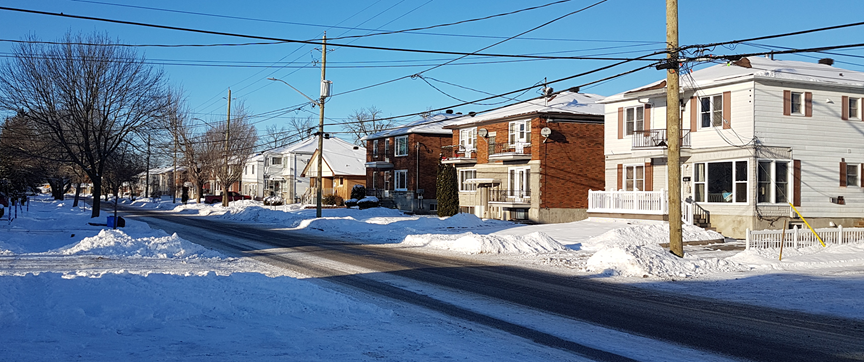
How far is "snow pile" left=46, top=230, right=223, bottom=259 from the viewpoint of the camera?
1961 cm

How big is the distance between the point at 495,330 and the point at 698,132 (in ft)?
81.0

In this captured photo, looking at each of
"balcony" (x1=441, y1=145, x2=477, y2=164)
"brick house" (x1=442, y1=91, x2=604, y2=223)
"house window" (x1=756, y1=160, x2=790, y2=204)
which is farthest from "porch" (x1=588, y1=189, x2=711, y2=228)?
"balcony" (x1=441, y1=145, x2=477, y2=164)

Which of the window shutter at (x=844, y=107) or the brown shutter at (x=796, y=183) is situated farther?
the window shutter at (x=844, y=107)

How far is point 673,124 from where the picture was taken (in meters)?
17.7

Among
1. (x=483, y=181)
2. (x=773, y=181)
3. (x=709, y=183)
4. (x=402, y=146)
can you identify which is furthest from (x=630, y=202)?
(x=402, y=146)

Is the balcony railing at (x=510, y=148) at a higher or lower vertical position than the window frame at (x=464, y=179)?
higher

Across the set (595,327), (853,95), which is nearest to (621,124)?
(853,95)

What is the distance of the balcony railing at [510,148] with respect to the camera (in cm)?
4059

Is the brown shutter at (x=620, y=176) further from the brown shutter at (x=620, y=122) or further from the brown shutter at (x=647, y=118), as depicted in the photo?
the brown shutter at (x=647, y=118)

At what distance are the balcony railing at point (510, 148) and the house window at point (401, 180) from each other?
1405cm

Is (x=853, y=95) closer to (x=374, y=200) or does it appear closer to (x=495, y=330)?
(x=495, y=330)

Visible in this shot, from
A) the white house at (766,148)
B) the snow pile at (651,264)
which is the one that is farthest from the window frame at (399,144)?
the snow pile at (651,264)

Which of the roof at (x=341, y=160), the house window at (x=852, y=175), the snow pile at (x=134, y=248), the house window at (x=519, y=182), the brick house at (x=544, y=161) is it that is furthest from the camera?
the roof at (x=341, y=160)

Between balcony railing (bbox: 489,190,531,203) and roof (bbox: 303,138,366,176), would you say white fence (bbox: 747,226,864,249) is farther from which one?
roof (bbox: 303,138,366,176)
